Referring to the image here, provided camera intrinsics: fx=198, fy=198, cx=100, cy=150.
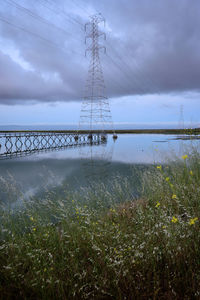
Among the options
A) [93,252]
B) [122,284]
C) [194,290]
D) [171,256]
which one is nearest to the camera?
[194,290]

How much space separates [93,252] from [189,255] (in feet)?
4.27

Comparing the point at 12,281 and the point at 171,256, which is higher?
the point at 171,256

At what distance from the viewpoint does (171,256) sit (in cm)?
226

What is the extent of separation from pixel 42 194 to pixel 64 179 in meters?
2.12

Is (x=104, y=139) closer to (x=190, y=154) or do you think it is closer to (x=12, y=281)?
(x=190, y=154)

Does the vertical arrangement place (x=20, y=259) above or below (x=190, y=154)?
below

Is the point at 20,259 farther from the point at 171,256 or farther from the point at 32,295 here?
the point at 171,256

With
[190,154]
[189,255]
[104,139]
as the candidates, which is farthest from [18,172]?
[104,139]

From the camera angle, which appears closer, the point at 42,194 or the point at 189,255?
the point at 189,255

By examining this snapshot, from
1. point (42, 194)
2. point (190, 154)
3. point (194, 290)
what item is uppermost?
point (190, 154)

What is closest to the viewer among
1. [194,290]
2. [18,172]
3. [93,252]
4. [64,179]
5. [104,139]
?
[194,290]

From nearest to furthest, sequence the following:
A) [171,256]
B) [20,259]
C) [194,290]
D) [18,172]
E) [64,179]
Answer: [194,290]
[171,256]
[20,259]
[64,179]
[18,172]

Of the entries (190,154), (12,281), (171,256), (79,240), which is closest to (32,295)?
(12,281)

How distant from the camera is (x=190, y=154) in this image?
6309 millimetres
